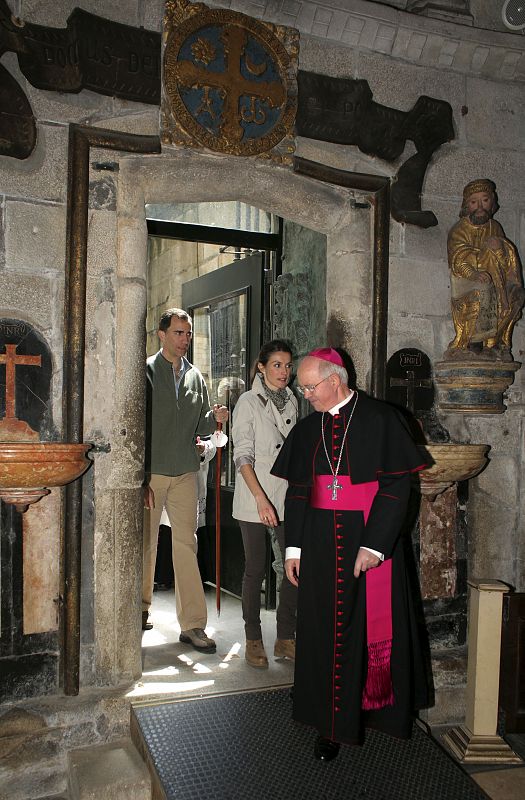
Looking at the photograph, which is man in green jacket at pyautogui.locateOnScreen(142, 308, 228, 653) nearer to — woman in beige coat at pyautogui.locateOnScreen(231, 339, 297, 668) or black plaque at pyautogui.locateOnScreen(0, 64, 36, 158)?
woman in beige coat at pyautogui.locateOnScreen(231, 339, 297, 668)

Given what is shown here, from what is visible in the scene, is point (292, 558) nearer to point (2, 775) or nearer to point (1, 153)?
point (2, 775)

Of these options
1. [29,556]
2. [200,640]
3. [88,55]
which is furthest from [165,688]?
[88,55]

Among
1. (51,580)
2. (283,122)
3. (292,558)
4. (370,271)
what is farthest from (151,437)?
(283,122)

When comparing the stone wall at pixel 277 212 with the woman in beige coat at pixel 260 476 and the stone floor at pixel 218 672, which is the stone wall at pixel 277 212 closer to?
the stone floor at pixel 218 672

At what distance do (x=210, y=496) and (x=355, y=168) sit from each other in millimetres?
2861

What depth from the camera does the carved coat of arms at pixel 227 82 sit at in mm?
3490

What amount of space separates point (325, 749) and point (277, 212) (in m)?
2.77

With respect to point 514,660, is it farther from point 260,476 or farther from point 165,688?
point 165,688

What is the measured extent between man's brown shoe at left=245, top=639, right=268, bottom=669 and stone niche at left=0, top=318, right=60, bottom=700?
1015 millimetres

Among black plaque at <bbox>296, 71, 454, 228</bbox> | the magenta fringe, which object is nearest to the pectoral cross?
the magenta fringe

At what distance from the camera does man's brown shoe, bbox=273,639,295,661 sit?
375 cm

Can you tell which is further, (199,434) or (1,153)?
(199,434)

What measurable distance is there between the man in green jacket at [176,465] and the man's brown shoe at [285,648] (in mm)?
414

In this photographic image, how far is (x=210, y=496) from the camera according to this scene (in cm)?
563
